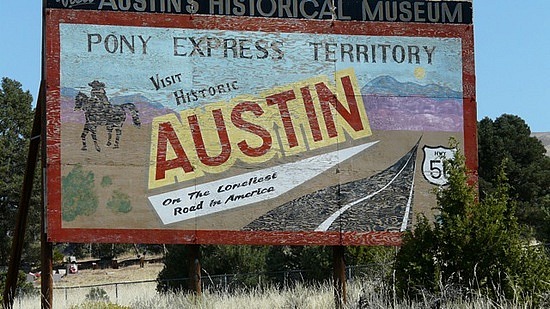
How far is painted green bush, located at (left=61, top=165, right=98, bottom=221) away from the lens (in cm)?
1438

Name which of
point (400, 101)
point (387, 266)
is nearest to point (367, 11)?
point (400, 101)

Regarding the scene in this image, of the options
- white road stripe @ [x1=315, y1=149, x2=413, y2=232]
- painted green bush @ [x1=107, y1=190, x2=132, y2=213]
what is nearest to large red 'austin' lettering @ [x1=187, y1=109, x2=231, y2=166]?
painted green bush @ [x1=107, y1=190, x2=132, y2=213]

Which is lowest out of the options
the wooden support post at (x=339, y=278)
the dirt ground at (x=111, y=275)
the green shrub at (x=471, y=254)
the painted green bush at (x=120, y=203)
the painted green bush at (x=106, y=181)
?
the dirt ground at (x=111, y=275)

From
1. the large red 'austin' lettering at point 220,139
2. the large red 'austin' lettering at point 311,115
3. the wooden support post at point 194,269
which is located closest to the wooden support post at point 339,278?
the large red 'austin' lettering at point 311,115

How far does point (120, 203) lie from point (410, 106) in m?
4.92

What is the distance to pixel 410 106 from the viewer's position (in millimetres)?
15570

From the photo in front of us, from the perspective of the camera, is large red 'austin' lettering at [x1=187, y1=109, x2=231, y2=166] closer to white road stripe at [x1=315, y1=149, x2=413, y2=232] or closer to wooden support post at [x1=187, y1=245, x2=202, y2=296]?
wooden support post at [x1=187, y1=245, x2=202, y2=296]

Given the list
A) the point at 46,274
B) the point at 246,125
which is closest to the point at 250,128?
the point at 246,125

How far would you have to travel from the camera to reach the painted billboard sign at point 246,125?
1456cm

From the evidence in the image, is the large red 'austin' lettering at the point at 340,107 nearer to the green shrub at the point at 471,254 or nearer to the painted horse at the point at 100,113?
the green shrub at the point at 471,254

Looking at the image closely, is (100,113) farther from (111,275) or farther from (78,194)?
(111,275)

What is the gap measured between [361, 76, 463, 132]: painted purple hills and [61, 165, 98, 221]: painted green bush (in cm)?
455

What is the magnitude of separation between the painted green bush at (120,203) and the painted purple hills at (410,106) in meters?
4.07

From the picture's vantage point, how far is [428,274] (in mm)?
12508
